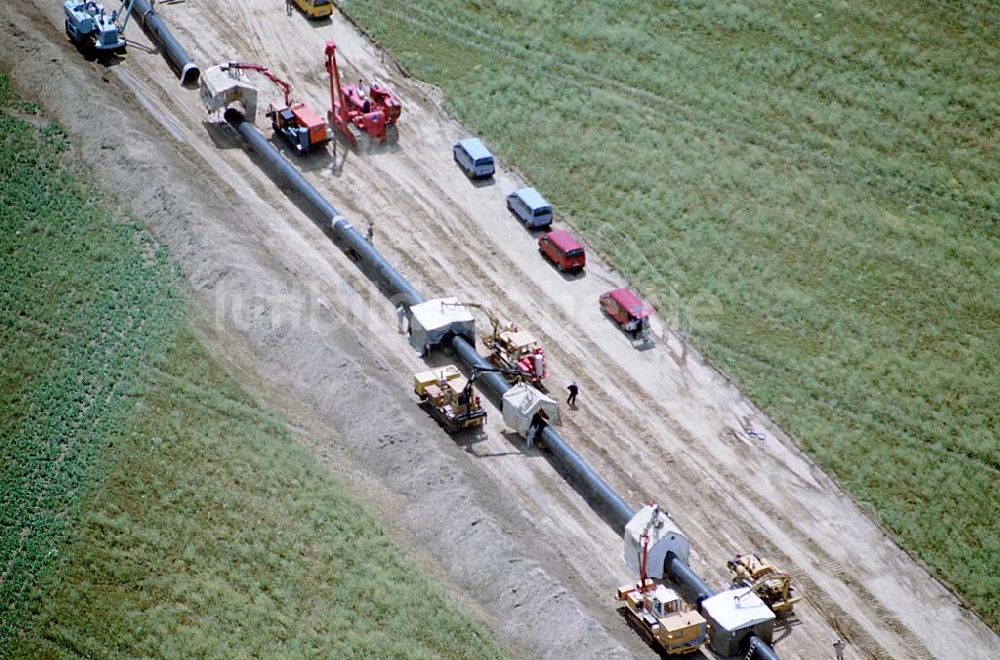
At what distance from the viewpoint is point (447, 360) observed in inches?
2265

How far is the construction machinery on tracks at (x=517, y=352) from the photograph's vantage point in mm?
56188

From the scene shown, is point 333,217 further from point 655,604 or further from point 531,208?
point 655,604

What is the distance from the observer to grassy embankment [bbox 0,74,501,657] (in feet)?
146

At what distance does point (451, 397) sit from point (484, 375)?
2545mm

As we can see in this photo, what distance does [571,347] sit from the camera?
5884cm

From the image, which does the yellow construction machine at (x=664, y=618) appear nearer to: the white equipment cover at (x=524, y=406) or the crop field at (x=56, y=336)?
the white equipment cover at (x=524, y=406)

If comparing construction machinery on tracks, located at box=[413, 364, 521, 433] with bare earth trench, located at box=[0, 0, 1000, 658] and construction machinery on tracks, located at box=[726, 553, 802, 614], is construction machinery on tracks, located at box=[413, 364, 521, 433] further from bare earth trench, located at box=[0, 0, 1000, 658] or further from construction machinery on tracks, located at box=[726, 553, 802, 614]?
construction machinery on tracks, located at box=[726, 553, 802, 614]

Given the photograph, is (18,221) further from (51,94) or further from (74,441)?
(74,441)

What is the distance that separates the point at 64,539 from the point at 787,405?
2969 centimetres

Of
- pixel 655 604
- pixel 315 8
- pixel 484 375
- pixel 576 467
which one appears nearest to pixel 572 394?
pixel 484 375

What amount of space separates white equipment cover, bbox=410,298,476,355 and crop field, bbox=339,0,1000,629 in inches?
392

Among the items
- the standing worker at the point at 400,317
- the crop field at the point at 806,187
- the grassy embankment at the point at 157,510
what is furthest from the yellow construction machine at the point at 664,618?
the standing worker at the point at 400,317

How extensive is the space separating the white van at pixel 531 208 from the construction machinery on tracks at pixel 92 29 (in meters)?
23.4

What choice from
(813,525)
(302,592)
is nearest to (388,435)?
(302,592)
